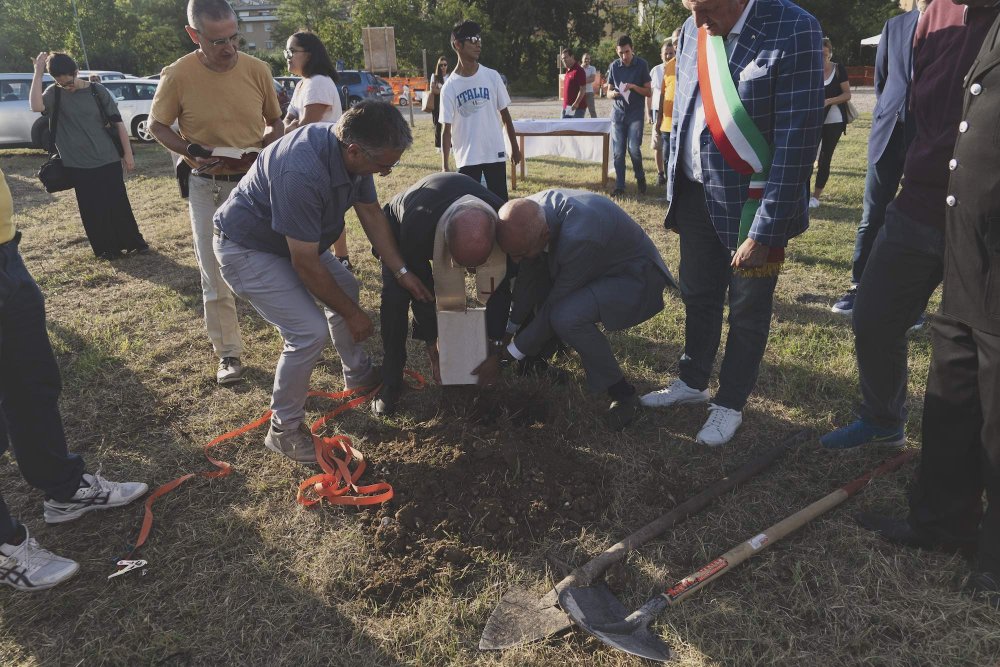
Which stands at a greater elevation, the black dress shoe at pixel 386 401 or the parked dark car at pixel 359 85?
the parked dark car at pixel 359 85

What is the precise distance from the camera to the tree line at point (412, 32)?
3466cm

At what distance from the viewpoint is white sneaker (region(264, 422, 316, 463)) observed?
3119mm

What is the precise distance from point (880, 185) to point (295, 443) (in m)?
3.83

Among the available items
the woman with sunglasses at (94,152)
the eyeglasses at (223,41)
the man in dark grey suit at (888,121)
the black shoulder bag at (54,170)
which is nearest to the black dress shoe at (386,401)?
the eyeglasses at (223,41)

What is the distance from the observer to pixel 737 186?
2.73 m

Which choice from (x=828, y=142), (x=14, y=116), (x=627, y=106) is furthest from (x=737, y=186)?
(x=14, y=116)

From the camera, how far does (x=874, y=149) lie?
3990 millimetres

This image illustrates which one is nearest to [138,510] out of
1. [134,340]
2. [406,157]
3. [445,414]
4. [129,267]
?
[445,414]

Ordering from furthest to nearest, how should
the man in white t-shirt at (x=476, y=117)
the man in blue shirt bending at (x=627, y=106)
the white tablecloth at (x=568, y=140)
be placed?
the white tablecloth at (x=568, y=140), the man in blue shirt bending at (x=627, y=106), the man in white t-shirt at (x=476, y=117)

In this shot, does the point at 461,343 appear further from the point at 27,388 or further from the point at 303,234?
the point at 27,388

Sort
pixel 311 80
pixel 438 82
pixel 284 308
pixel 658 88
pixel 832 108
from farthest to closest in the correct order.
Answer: pixel 438 82, pixel 658 88, pixel 832 108, pixel 311 80, pixel 284 308

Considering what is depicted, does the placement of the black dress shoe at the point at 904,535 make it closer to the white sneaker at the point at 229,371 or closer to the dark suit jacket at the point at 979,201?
the dark suit jacket at the point at 979,201

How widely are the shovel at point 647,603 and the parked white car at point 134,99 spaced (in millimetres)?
15195

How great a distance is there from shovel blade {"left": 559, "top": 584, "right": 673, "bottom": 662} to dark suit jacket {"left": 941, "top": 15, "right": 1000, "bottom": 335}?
141 cm
